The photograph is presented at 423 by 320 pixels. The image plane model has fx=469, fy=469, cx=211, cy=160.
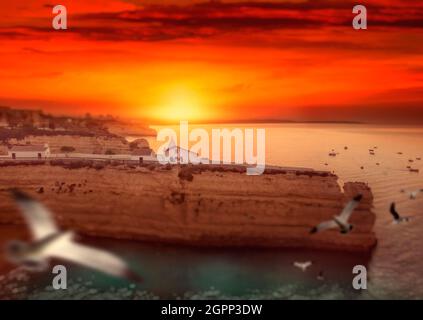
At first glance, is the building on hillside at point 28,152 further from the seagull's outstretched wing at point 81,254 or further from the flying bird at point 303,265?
the seagull's outstretched wing at point 81,254

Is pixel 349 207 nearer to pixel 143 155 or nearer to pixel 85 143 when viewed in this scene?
pixel 143 155

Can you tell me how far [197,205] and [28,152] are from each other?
533 cm

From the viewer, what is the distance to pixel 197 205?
12.0m

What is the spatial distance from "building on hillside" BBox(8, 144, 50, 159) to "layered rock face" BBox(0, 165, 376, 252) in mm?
784

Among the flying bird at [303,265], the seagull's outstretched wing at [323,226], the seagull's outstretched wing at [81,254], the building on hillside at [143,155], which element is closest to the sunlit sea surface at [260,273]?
the flying bird at [303,265]

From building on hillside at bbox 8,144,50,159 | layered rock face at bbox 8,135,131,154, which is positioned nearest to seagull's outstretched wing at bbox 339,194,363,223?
layered rock face at bbox 8,135,131,154

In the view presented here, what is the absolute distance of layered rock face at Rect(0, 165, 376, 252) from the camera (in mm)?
11141

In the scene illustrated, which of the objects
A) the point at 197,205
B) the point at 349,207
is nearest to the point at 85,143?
the point at 197,205

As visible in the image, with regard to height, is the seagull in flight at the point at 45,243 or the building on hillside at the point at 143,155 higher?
the building on hillside at the point at 143,155

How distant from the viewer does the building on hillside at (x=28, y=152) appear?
528 inches

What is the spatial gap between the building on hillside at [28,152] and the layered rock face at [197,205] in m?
0.78

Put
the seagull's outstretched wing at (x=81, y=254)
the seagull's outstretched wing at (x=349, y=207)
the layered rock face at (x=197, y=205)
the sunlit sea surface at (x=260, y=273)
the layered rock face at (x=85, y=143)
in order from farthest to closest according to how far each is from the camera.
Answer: the layered rock face at (x=85, y=143) → the layered rock face at (x=197, y=205) → the sunlit sea surface at (x=260, y=273) → the seagull's outstretched wing at (x=349, y=207) → the seagull's outstretched wing at (x=81, y=254)
